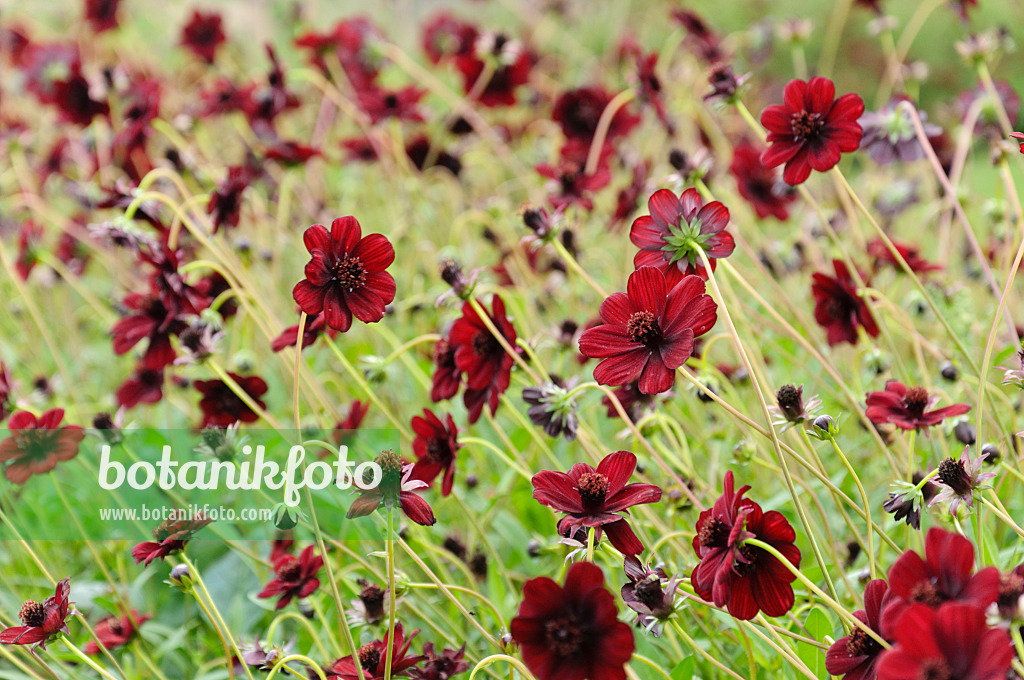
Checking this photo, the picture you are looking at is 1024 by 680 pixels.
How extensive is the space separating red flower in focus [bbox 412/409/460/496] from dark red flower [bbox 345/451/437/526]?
17 cm

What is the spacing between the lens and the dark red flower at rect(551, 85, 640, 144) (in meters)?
1.76

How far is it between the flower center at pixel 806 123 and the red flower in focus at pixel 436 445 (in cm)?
50

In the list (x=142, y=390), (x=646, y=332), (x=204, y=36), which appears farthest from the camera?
(x=204, y=36)

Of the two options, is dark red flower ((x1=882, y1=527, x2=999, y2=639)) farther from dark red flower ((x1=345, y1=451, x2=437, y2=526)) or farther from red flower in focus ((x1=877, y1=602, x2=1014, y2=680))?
dark red flower ((x1=345, y1=451, x2=437, y2=526))

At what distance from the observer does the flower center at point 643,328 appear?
27.2 inches

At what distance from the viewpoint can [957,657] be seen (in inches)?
18.1

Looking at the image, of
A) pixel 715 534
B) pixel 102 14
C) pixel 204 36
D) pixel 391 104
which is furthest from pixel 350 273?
pixel 102 14

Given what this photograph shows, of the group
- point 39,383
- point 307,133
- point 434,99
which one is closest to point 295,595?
point 39,383

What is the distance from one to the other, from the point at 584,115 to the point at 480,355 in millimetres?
1012

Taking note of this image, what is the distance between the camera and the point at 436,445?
910mm

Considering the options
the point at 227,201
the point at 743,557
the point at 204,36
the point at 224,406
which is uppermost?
the point at 204,36

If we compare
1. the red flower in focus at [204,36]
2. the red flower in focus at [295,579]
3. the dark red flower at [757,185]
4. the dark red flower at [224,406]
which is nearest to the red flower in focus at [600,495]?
the red flower in focus at [295,579]

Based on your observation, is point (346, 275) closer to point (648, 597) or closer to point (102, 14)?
point (648, 597)
